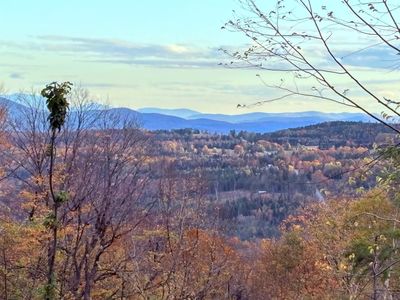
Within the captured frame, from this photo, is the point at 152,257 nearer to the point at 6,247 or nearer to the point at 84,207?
the point at 84,207

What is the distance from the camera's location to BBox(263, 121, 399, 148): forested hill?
4479 mm

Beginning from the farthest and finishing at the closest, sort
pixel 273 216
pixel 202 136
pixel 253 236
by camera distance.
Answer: pixel 202 136
pixel 273 216
pixel 253 236

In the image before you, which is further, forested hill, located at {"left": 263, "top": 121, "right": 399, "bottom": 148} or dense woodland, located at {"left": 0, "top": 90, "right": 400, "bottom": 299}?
dense woodland, located at {"left": 0, "top": 90, "right": 400, "bottom": 299}

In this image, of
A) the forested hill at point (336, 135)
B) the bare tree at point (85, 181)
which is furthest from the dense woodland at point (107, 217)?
the forested hill at point (336, 135)

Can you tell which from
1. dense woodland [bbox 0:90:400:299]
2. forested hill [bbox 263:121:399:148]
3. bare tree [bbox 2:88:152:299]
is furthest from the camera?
bare tree [bbox 2:88:152:299]

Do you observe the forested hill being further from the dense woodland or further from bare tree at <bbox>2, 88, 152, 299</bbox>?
bare tree at <bbox>2, 88, 152, 299</bbox>

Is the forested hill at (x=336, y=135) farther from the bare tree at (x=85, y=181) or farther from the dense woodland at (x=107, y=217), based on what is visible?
the bare tree at (x=85, y=181)

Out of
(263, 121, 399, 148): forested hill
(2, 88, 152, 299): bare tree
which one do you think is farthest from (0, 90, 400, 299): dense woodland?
(263, 121, 399, 148): forested hill

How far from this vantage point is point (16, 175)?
56.5 feet

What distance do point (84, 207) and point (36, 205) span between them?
4.72 feet

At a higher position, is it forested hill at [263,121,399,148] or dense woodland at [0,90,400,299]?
forested hill at [263,121,399,148]

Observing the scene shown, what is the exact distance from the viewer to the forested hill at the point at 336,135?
176 inches

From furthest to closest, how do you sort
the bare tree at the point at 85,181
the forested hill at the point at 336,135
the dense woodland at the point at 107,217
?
1. the bare tree at the point at 85,181
2. the dense woodland at the point at 107,217
3. the forested hill at the point at 336,135

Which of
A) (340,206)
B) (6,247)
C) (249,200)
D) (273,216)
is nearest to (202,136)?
(249,200)
